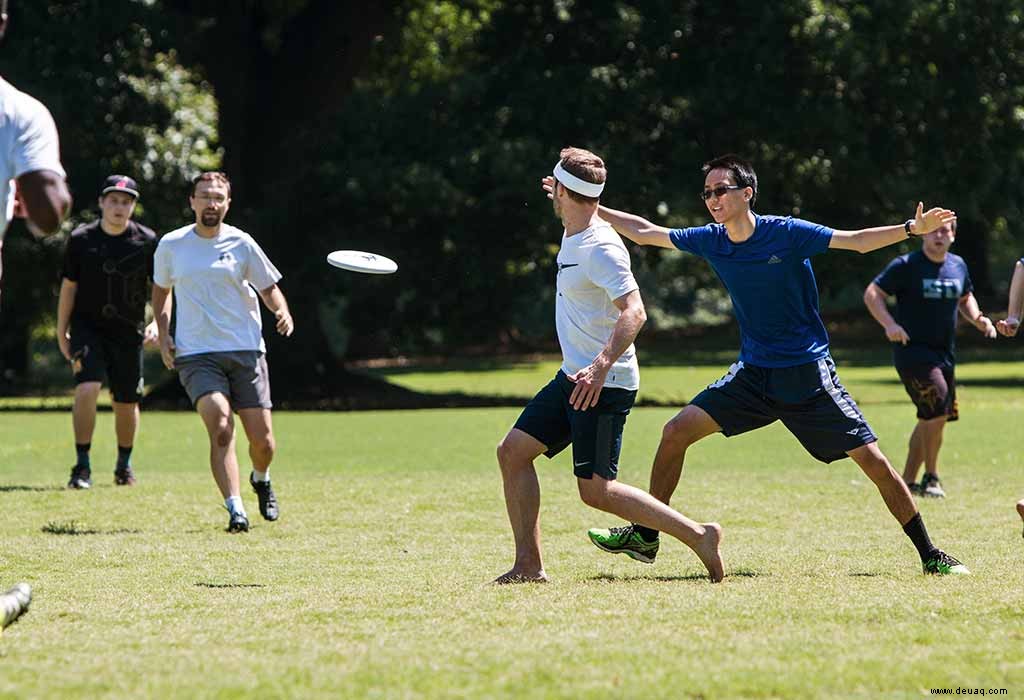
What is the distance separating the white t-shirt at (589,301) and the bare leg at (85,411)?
6.19 meters

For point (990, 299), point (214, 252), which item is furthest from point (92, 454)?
point (990, 299)

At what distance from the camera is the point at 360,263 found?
9047 millimetres

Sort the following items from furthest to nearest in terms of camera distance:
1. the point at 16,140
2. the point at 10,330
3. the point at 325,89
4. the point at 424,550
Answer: the point at 10,330 < the point at 325,89 < the point at 424,550 < the point at 16,140

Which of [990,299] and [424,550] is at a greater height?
[424,550]

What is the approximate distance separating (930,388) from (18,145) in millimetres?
8325

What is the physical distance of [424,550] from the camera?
370 inches

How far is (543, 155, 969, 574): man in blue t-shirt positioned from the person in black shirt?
18.0 ft

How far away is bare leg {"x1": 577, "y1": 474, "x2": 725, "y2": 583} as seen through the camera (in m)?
7.75

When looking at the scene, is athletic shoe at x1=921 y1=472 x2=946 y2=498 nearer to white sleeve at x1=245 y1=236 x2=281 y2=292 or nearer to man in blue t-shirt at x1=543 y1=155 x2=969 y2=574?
man in blue t-shirt at x1=543 y1=155 x2=969 y2=574

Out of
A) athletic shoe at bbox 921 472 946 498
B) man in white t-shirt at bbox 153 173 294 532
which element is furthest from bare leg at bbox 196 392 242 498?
athletic shoe at bbox 921 472 946 498

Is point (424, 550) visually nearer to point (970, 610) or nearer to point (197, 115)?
point (970, 610)

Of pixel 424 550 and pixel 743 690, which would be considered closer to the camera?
pixel 743 690

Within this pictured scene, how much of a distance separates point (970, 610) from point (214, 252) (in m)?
5.34

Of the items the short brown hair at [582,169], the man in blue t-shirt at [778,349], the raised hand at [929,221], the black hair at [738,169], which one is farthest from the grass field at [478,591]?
the black hair at [738,169]
